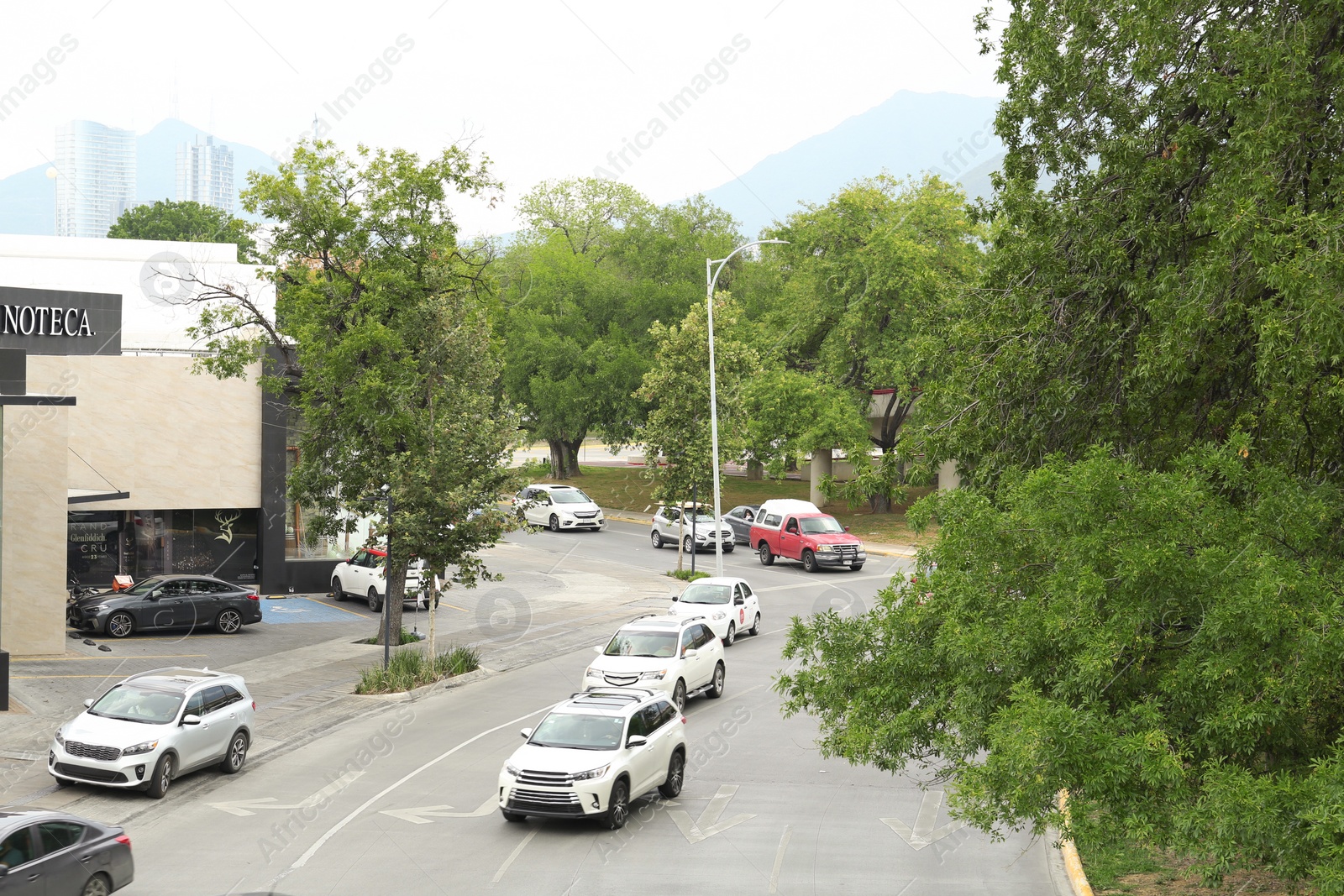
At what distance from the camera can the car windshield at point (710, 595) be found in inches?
1074

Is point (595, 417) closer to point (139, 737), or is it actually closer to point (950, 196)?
point (950, 196)

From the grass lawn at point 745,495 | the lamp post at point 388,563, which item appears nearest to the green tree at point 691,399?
the grass lawn at point 745,495

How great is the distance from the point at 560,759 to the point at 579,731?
71 cm

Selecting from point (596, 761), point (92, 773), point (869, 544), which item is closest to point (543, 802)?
point (596, 761)

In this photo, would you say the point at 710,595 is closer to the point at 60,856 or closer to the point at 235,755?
the point at 235,755

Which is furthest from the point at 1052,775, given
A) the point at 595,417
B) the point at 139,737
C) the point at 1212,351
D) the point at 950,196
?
the point at 595,417

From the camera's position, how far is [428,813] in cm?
1458

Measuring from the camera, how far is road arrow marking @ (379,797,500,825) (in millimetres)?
14336

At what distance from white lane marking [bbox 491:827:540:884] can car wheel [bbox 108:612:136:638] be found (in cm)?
1711

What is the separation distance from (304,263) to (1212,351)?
21.4 meters

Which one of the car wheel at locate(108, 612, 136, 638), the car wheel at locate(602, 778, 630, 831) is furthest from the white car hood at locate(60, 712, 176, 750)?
the car wheel at locate(108, 612, 136, 638)

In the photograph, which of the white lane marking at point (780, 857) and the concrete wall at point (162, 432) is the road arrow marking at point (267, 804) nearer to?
the white lane marking at point (780, 857)

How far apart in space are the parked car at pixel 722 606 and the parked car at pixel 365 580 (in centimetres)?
820

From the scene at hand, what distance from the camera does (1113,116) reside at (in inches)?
452
